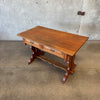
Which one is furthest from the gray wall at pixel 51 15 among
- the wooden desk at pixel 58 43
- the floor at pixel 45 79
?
the wooden desk at pixel 58 43

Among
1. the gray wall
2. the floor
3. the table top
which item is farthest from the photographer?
the gray wall

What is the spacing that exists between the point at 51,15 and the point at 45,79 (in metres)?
1.86

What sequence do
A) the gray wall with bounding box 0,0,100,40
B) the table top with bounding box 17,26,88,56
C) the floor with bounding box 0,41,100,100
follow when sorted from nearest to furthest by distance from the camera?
the table top with bounding box 17,26,88,56 < the floor with bounding box 0,41,100,100 < the gray wall with bounding box 0,0,100,40

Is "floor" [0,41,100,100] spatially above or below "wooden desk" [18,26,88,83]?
below

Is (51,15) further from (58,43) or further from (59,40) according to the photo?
(58,43)

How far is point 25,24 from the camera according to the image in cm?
282

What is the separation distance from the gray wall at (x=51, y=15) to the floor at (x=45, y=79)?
878mm

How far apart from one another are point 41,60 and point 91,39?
6.27ft

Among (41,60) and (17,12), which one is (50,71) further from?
(17,12)

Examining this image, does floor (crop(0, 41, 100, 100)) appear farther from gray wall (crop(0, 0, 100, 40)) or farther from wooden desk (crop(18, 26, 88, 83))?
gray wall (crop(0, 0, 100, 40))

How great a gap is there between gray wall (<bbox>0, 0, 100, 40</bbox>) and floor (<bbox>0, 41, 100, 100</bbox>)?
0.88 metres

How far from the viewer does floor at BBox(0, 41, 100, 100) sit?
1518 millimetres

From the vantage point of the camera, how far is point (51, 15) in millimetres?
2654

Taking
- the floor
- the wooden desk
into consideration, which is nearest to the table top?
the wooden desk
